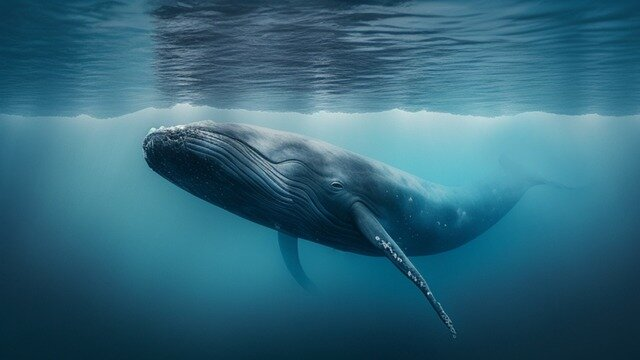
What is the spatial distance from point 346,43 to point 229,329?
1499 cm

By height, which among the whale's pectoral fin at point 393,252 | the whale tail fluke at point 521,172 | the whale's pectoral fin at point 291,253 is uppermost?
the whale tail fluke at point 521,172

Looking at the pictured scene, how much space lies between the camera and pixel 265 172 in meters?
7.08

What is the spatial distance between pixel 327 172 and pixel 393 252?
5.61 ft

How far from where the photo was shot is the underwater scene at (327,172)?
328 inches

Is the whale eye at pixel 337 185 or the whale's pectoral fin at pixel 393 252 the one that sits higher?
the whale eye at pixel 337 185

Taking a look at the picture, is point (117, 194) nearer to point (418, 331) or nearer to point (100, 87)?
point (100, 87)

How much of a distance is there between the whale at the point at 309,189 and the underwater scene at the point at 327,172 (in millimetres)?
37

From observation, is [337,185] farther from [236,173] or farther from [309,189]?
[236,173]

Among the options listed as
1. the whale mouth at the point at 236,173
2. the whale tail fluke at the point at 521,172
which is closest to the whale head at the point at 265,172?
the whale mouth at the point at 236,173

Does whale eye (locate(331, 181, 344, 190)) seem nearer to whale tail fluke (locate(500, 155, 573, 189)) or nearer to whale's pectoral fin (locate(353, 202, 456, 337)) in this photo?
whale's pectoral fin (locate(353, 202, 456, 337))

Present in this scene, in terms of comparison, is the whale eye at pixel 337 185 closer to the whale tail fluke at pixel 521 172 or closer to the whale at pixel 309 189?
the whale at pixel 309 189

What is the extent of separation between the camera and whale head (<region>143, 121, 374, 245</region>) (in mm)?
6262

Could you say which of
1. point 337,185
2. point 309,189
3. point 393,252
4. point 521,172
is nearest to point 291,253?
point 337,185

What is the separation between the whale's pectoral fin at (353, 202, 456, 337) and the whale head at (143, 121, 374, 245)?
0.33 m
